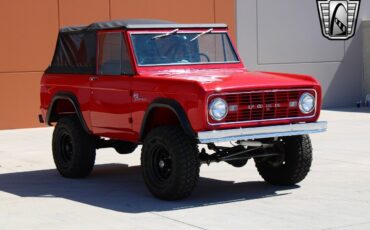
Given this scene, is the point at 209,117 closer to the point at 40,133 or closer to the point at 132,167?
the point at 132,167

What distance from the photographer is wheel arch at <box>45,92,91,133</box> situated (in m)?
10.0

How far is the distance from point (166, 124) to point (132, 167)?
257 centimetres

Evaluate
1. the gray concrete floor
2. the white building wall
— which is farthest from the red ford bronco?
the white building wall

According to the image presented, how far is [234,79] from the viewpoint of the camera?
8.76m

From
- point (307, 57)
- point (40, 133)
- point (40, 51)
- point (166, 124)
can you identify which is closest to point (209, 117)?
point (166, 124)

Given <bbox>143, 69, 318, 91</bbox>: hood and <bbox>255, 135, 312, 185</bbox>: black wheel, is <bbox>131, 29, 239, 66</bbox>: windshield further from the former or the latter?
<bbox>255, 135, 312, 185</bbox>: black wheel

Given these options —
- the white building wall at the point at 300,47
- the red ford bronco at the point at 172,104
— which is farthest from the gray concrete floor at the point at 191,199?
the white building wall at the point at 300,47

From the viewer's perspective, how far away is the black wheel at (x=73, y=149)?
10117mm

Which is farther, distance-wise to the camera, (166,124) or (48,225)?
(166,124)

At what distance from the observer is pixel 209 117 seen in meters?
8.19

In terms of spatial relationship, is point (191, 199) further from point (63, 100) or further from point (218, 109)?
point (63, 100)

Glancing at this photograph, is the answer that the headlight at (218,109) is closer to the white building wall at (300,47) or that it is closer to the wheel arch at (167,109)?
the wheel arch at (167,109)

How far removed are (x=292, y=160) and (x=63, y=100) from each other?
3125mm

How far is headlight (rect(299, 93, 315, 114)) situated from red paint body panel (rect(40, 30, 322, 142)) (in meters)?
0.09
